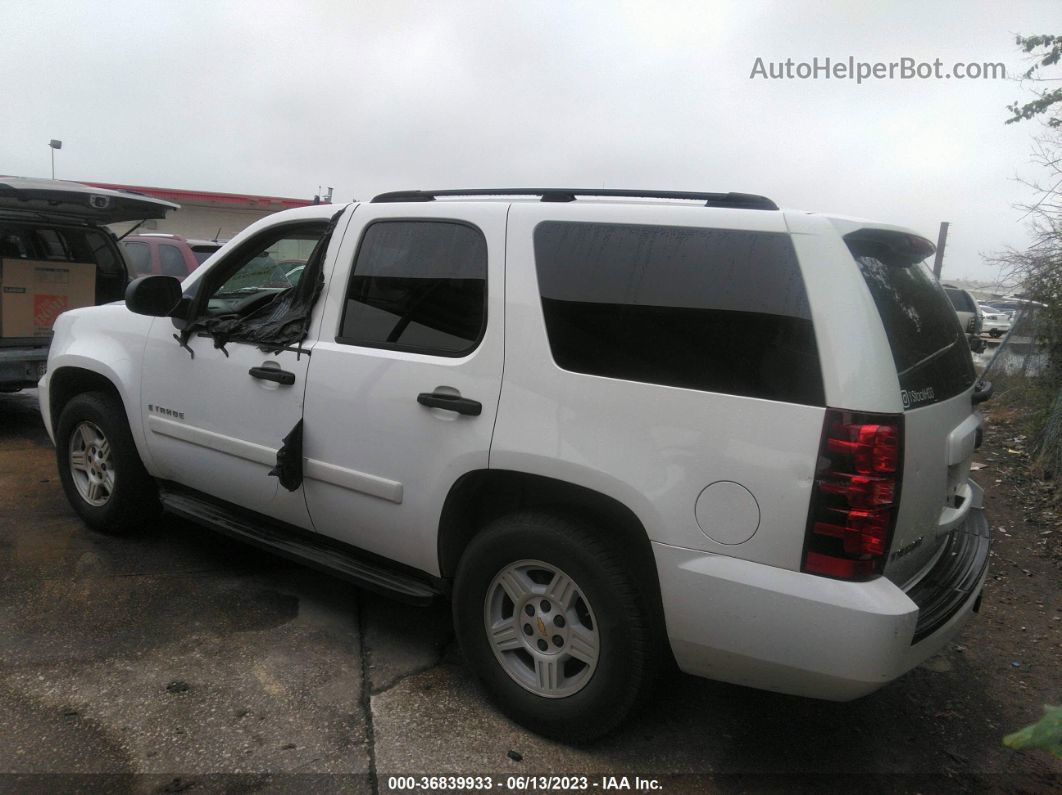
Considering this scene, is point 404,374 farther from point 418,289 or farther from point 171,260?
point 171,260

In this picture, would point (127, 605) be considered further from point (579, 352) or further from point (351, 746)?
point (579, 352)

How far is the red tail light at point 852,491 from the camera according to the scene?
2.31m

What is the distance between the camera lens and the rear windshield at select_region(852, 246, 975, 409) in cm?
252

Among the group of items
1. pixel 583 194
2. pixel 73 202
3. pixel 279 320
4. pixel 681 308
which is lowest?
pixel 279 320

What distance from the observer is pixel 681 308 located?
2625mm

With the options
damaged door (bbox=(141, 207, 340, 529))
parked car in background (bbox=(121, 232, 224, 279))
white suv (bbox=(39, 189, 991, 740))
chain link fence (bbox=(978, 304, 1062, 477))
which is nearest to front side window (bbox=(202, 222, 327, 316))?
damaged door (bbox=(141, 207, 340, 529))

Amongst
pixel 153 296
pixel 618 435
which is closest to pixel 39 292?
pixel 153 296

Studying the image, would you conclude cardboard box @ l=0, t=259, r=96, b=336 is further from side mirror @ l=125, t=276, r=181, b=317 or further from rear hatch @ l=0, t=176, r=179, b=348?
side mirror @ l=125, t=276, r=181, b=317

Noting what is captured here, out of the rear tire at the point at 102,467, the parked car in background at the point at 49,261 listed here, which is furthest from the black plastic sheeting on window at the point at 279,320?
the parked car in background at the point at 49,261

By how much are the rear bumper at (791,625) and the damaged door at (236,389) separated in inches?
71.4

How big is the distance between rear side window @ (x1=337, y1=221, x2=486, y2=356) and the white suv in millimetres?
10

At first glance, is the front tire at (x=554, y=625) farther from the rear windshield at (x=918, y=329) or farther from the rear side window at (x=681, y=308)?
the rear windshield at (x=918, y=329)

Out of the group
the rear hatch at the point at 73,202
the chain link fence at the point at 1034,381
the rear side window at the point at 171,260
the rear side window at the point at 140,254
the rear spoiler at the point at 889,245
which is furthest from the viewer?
the rear side window at the point at 171,260

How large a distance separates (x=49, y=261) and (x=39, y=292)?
31cm
